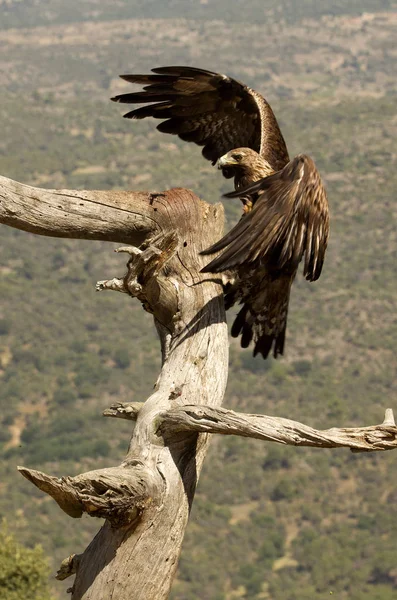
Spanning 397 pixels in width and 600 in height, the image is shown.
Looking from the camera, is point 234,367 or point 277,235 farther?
point 234,367

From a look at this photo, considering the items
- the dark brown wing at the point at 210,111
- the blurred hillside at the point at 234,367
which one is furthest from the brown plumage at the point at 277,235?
the blurred hillside at the point at 234,367

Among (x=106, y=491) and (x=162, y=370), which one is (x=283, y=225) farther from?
(x=106, y=491)

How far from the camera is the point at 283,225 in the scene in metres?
6.35

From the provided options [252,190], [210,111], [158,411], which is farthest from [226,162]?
[158,411]

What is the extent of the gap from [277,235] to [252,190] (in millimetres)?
331

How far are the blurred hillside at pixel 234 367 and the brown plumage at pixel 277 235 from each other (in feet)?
108

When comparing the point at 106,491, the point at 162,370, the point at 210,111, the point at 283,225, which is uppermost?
the point at 210,111

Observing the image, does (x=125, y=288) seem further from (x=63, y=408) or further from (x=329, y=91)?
(x=329, y=91)

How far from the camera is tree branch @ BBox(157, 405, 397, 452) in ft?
18.9

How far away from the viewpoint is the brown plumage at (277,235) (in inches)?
244

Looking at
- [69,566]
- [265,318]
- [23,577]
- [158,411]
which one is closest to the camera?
[69,566]

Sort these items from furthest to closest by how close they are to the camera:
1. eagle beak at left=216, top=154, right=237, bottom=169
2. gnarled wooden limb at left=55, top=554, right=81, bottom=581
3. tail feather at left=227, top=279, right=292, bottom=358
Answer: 1. eagle beak at left=216, top=154, right=237, bottom=169
2. tail feather at left=227, top=279, right=292, bottom=358
3. gnarled wooden limb at left=55, top=554, right=81, bottom=581

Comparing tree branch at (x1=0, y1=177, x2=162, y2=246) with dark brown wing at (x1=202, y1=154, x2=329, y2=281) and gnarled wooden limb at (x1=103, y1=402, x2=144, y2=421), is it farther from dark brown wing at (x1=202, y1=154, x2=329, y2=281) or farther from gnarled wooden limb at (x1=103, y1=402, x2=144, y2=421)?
gnarled wooden limb at (x1=103, y1=402, x2=144, y2=421)

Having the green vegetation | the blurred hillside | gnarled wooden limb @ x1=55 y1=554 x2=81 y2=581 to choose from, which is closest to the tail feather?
gnarled wooden limb @ x1=55 y1=554 x2=81 y2=581
